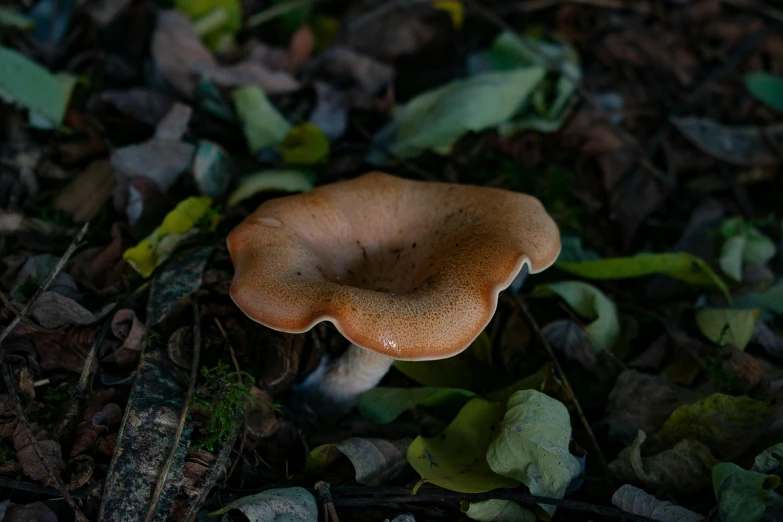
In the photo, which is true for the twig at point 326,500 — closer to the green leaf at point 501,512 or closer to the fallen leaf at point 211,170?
the green leaf at point 501,512

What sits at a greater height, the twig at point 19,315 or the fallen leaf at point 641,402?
the twig at point 19,315

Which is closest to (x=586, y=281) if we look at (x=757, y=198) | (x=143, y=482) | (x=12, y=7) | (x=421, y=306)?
(x=421, y=306)

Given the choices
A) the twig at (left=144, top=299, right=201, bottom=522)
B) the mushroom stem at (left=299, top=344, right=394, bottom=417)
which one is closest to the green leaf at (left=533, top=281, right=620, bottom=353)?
the mushroom stem at (left=299, top=344, right=394, bottom=417)

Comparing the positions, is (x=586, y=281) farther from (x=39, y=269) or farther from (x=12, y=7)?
(x=12, y=7)

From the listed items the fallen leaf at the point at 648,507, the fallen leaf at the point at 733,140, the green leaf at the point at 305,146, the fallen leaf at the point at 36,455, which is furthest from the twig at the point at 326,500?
the fallen leaf at the point at 733,140

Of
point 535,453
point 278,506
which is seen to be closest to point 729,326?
point 535,453

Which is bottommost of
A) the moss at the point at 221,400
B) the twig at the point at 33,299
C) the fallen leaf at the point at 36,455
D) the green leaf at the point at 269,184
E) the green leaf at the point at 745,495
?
the green leaf at the point at 745,495
